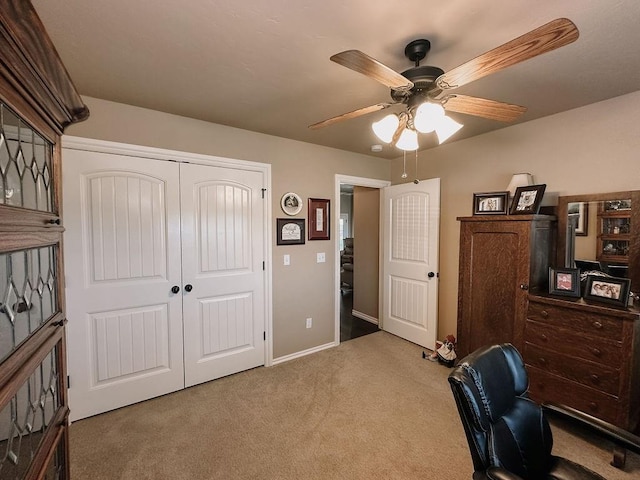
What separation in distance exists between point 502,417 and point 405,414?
1195mm

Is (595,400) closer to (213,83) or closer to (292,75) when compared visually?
(292,75)

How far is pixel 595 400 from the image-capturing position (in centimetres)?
188

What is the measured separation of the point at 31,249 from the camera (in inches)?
36.7

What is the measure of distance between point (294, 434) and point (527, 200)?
2.62 meters

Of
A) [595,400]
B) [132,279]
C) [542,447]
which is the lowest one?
[595,400]

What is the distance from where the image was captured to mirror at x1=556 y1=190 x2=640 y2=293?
6.69ft

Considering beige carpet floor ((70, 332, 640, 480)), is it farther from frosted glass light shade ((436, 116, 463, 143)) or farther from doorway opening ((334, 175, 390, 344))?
frosted glass light shade ((436, 116, 463, 143))

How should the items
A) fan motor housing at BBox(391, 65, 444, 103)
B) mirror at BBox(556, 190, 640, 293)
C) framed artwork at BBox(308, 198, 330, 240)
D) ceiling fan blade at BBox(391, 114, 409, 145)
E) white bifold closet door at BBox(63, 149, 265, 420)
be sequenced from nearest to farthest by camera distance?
fan motor housing at BBox(391, 65, 444, 103), ceiling fan blade at BBox(391, 114, 409, 145), mirror at BBox(556, 190, 640, 293), white bifold closet door at BBox(63, 149, 265, 420), framed artwork at BBox(308, 198, 330, 240)

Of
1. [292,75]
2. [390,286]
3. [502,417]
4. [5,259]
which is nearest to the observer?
[5,259]

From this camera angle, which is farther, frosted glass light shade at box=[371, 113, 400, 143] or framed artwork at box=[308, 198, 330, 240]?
framed artwork at box=[308, 198, 330, 240]

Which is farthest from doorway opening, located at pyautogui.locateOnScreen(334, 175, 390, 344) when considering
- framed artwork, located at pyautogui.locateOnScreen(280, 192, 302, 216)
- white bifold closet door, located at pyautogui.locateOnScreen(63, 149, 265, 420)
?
white bifold closet door, located at pyautogui.locateOnScreen(63, 149, 265, 420)

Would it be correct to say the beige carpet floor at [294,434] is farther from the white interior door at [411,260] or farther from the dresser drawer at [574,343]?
the white interior door at [411,260]

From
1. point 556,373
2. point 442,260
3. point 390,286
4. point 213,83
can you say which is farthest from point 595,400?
point 213,83

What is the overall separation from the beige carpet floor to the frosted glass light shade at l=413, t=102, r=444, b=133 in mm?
1976
